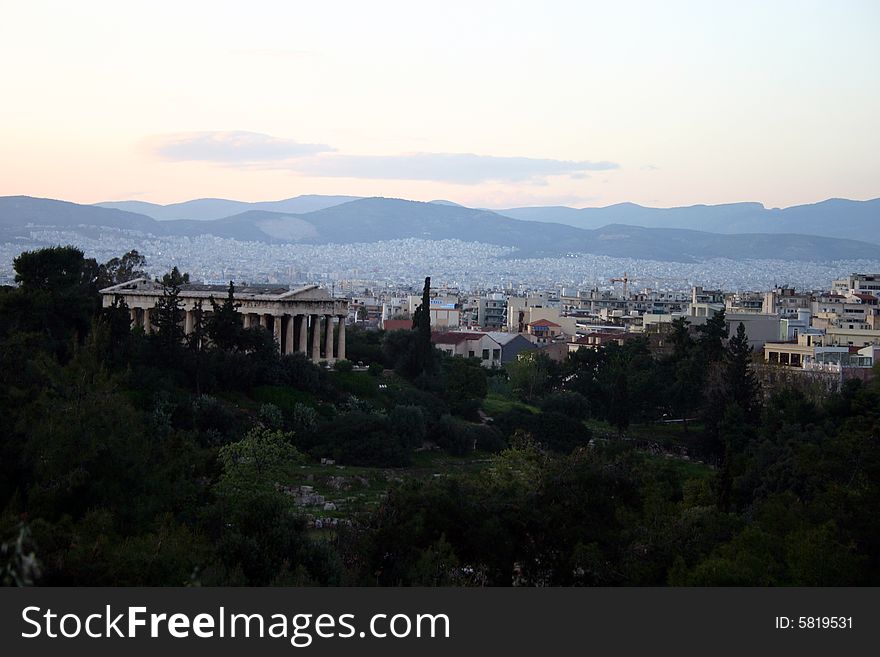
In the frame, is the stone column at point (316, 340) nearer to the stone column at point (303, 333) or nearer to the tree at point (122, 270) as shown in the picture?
the stone column at point (303, 333)

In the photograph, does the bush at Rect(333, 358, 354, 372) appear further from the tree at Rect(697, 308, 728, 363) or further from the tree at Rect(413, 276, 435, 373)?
the tree at Rect(697, 308, 728, 363)

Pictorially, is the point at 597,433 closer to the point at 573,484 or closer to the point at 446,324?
the point at 573,484

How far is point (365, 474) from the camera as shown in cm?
3756

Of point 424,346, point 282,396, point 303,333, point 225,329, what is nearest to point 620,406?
point 424,346

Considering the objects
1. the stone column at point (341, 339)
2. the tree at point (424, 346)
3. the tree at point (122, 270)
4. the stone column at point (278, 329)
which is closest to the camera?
the stone column at point (278, 329)

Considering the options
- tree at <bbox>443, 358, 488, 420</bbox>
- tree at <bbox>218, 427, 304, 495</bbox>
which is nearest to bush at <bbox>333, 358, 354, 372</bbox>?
tree at <bbox>443, 358, 488, 420</bbox>

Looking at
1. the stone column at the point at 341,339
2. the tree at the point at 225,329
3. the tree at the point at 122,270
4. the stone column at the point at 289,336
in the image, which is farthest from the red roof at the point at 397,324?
the tree at the point at 225,329

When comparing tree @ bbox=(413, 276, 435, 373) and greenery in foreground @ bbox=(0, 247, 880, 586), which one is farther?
tree @ bbox=(413, 276, 435, 373)

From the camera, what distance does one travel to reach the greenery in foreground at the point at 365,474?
62.0ft

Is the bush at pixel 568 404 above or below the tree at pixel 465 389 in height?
below

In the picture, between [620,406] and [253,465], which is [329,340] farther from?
[253,465]

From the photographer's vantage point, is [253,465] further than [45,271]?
No

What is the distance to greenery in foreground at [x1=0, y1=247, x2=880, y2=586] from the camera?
62.0 feet
